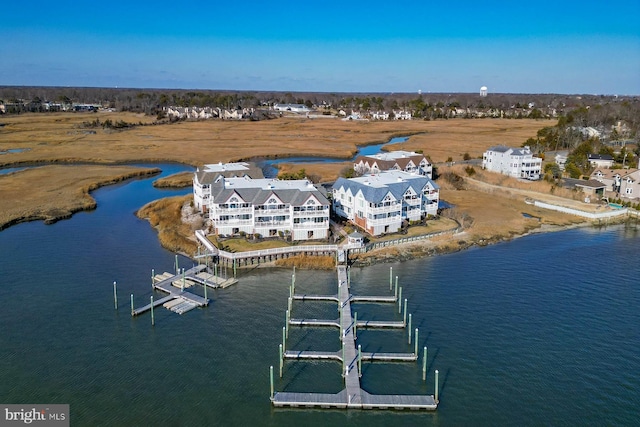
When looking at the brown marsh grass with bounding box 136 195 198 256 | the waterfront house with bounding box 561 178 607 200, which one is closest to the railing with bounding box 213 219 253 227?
the brown marsh grass with bounding box 136 195 198 256

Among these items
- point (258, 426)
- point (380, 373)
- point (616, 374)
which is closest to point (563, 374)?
point (616, 374)

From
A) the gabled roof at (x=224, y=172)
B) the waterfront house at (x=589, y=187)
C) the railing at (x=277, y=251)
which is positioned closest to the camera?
the railing at (x=277, y=251)

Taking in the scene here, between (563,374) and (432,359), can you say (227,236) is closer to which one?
(432,359)

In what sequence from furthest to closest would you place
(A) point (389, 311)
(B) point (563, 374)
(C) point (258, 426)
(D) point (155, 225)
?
(D) point (155, 225), (A) point (389, 311), (B) point (563, 374), (C) point (258, 426)

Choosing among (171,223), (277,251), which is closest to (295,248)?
(277,251)

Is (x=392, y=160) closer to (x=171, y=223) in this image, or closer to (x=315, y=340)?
(x=171, y=223)

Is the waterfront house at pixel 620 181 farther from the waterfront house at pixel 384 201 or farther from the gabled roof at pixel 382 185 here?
the gabled roof at pixel 382 185

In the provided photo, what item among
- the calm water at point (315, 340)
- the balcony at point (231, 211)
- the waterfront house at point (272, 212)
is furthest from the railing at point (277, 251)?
the balcony at point (231, 211)
